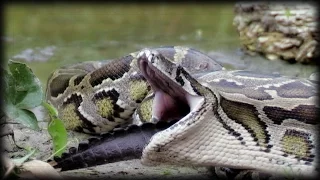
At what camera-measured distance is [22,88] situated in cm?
322

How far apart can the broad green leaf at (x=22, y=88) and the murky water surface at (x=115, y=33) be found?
8.63 feet

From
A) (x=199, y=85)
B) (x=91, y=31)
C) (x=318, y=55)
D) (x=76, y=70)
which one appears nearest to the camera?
(x=199, y=85)

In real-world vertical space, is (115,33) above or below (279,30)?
above

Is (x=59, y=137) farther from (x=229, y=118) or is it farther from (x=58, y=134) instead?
(x=229, y=118)

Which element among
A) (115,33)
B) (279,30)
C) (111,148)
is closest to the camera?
(111,148)

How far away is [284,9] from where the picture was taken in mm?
7387

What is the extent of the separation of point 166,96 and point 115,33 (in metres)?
7.32

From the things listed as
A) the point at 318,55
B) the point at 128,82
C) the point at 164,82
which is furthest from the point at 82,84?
the point at 318,55

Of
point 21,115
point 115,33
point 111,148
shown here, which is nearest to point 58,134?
point 21,115

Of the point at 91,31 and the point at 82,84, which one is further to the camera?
the point at 91,31

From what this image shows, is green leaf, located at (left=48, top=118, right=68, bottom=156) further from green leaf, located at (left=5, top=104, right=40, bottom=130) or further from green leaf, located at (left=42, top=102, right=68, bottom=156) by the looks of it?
green leaf, located at (left=5, top=104, right=40, bottom=130)

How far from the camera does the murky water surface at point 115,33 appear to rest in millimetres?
7777

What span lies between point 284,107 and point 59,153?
1.37 m

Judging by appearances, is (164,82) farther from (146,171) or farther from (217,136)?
(146,171)
